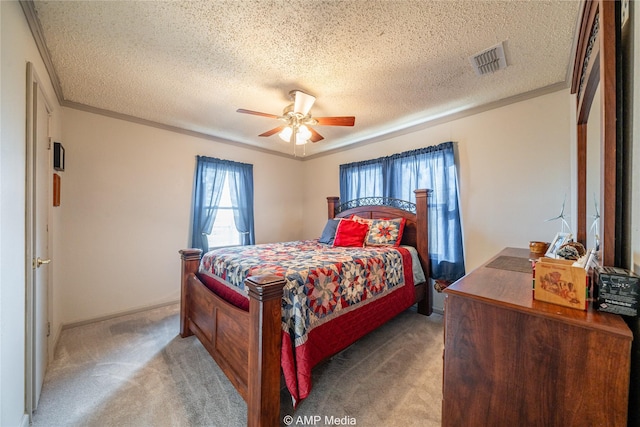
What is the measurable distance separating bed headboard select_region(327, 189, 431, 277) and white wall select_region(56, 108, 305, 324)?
2.18 meters

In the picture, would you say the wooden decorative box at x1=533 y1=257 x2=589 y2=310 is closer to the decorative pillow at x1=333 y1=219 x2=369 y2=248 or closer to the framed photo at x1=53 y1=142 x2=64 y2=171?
the decorative pillow at x1=333 y1=219 x2=369 y2=248

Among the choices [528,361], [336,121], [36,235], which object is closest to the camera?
[528,361]

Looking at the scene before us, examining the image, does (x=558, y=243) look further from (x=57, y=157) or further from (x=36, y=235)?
(x=57, y=157)

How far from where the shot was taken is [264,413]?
1.31 m

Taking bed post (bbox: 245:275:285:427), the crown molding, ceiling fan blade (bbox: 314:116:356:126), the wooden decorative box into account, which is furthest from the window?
the wooden decorative box

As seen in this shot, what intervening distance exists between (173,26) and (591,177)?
8.65 ft

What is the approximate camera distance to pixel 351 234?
308cm

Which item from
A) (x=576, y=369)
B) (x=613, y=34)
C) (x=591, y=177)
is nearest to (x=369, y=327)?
(x=576, y=369)

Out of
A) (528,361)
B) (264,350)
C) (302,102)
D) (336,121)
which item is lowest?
(264,350)

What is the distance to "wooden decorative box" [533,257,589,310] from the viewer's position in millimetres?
801

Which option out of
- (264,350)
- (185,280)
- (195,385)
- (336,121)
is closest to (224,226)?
(185,280)

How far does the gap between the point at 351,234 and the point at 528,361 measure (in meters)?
2.30

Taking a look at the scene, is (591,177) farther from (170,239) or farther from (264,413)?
(170,239)

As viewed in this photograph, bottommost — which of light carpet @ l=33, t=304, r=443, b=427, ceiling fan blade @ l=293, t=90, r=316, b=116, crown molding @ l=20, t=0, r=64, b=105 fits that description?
light carpet @ l=33, t=304, r=443, b=427
